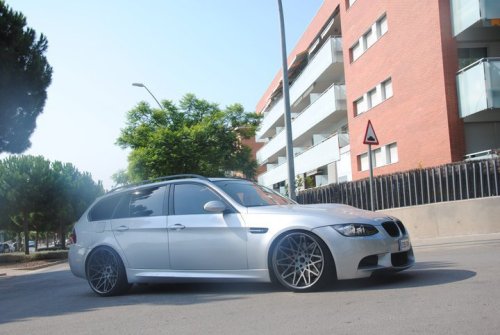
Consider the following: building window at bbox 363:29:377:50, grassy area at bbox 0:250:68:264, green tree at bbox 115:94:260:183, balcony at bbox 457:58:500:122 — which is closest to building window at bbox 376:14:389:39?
building window at bbox 363:29:377:50

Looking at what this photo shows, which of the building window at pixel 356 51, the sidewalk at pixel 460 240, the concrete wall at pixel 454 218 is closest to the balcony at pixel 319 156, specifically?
the building window at pixel 356 51

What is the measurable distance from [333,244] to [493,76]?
12.6 metres

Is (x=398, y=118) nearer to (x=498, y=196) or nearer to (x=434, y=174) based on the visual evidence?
(x=434, y=174)

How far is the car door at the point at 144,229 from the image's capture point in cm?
739

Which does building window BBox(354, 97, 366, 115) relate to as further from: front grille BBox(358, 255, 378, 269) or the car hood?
front grille BBox(358, 255, 378, 269)

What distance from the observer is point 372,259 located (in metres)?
6.29

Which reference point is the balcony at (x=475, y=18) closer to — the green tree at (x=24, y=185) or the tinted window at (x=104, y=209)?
the tinted window at (x=104, y=209)

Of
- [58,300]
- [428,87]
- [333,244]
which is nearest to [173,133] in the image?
[428,87]

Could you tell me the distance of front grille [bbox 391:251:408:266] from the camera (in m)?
6.44

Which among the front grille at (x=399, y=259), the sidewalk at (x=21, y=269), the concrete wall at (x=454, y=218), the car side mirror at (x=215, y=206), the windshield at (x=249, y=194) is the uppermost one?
the windshield at (x=249, y=194)

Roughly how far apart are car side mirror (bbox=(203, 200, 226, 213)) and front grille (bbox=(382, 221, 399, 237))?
6.25 feet

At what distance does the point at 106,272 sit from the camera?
7832 millimetres

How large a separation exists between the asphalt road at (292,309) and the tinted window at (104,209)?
1.12 meters

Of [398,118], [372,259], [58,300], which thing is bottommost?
[58,300]
